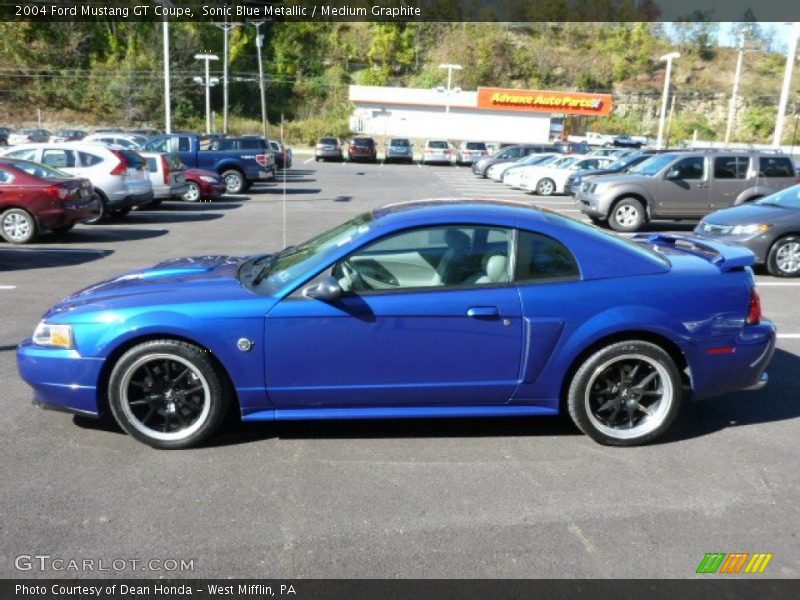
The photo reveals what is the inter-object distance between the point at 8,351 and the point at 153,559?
3875 millimetres

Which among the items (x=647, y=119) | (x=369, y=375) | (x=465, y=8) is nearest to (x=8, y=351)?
(x=369, y=375)

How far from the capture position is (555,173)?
25.7m

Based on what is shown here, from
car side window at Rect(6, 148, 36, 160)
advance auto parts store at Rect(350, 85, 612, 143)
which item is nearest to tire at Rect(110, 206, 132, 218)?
car side window at Rect(6, 148, 36, 160)

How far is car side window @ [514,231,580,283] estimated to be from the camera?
446 cm

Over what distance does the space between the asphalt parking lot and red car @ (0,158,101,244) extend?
7.21 m

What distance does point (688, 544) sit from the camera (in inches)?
136

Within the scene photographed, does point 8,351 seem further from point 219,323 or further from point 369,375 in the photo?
point 369,375

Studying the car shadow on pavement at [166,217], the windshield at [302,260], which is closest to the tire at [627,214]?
the car shadow on pavement at [166,217]

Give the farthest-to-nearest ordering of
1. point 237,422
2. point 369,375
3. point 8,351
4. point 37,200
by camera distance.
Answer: point 37,200 < point 8,351 < point 237,422 < point 369,375

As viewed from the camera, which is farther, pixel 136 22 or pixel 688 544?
pixel 136 22

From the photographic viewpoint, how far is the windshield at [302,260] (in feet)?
14.5

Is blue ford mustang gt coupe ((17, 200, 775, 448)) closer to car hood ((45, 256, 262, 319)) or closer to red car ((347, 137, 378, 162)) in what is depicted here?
car hood ((45, 256, 262, 319))

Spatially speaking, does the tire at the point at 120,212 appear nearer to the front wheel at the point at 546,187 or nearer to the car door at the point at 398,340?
the car door at the point at 398,340

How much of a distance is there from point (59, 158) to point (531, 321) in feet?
44.4
